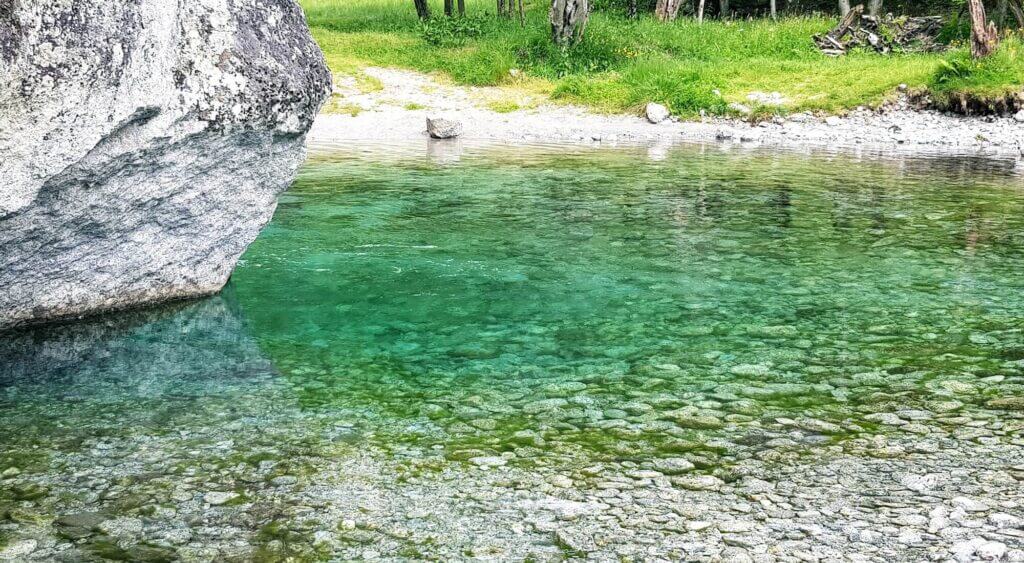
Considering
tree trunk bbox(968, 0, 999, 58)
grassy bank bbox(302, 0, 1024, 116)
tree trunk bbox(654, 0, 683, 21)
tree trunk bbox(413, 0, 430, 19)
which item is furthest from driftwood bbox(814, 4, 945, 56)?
tree trunk bbox(413, 0, 430, 19)

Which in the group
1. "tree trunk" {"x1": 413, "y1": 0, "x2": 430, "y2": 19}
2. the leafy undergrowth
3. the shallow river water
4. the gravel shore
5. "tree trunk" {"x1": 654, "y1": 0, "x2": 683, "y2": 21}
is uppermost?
"tree trunk" {"x1": 413, "y1": 0, "x2": 430, "y2": 19}

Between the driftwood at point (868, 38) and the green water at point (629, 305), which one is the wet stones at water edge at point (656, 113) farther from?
the green water at point (629, 305)

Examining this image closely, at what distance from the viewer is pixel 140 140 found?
253 inches

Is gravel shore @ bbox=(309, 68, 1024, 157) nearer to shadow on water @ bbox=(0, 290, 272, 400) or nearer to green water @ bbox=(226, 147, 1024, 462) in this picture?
green water @ bbox=(226, 147, 1024, 462)

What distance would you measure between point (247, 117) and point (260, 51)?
55cm

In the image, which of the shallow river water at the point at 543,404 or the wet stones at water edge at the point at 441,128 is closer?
the shallow river water at the point at 543,404

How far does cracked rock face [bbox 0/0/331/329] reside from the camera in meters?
5.78

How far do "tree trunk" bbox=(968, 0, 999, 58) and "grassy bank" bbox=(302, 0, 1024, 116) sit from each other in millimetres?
412

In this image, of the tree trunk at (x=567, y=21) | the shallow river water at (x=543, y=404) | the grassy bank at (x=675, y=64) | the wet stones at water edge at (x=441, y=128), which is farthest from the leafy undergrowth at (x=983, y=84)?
the shallow river water at (x=543, y=404)

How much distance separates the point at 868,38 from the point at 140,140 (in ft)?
94.4

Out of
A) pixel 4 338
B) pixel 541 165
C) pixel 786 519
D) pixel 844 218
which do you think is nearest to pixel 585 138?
pixel 541 165

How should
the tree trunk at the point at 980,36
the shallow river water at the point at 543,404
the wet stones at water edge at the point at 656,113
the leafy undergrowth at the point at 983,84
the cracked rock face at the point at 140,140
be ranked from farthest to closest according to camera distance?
the wet stones at water edge at the point at 656,113
the tree trunk at the point at 980,36
the leafy undergrowth at the point at 983,84
the cracked rock face at the point at 140,140
the shallow river water at the point at 543,404

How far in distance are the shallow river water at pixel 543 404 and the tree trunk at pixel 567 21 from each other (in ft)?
65.0

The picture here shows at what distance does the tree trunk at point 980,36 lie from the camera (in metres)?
23.7
